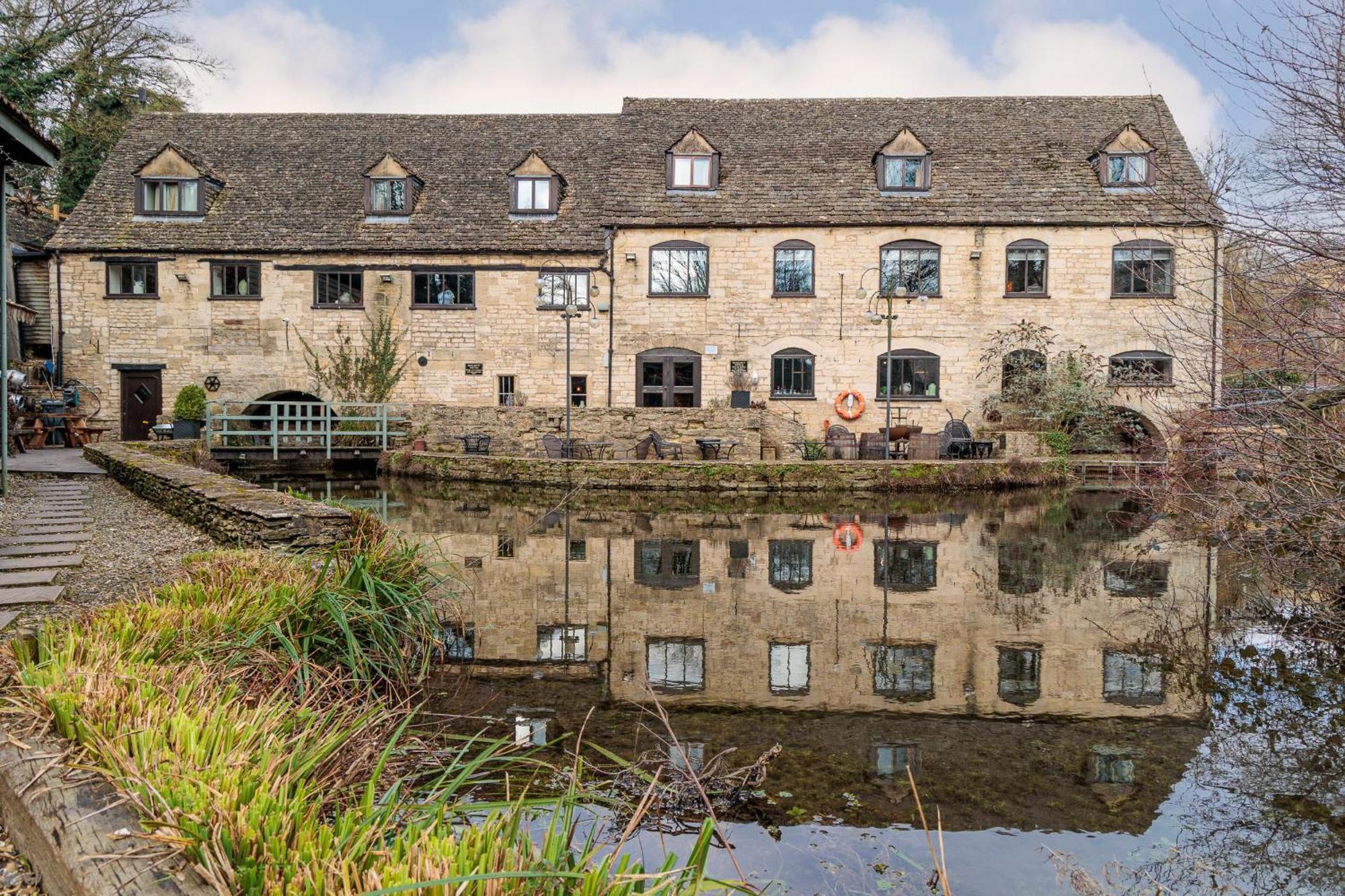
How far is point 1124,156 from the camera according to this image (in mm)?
23719

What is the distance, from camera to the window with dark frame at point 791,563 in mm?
9508

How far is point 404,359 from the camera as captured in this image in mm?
24859

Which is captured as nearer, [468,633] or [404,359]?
[468,633]

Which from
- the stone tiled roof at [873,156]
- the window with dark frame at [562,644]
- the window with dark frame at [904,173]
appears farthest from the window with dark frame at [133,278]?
the window with dark frame at [562,644]

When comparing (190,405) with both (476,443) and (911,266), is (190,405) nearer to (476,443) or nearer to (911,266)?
(476,443)

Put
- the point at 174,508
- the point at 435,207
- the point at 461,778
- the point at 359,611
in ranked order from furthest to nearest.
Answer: the point at 435,207 → the point at 174,508 → the point at 359,611 → the point at 461,778

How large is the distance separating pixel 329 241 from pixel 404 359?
3.82m

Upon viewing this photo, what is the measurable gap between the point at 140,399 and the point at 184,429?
131 inches

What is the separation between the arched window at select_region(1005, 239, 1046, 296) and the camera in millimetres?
23828

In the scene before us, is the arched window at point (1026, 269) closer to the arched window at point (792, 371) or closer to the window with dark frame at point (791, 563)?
the arched window at point (792, 371)

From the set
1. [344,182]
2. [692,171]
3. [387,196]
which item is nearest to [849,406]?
[692,171]

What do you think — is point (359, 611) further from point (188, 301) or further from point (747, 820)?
point (188, 301)

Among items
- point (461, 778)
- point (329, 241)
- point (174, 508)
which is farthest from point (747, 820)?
point (329, 241)

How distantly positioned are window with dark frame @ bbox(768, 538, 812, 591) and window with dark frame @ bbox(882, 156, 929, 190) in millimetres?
15300
